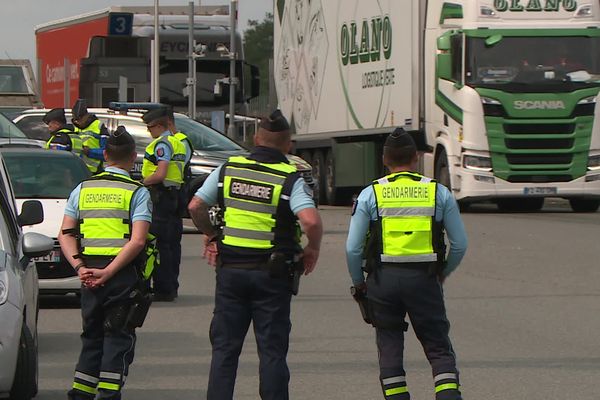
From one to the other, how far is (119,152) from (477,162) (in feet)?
60.8

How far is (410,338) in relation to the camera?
12875mm

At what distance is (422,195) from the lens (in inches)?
338

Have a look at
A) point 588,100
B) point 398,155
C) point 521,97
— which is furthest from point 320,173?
point 398,155

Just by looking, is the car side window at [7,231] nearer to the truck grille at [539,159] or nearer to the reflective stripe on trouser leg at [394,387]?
the reflective stripe on trouser leg at [394,387]

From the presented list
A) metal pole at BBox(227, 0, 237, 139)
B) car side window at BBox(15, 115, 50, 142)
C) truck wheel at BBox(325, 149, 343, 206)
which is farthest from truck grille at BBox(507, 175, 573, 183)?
metal pole at BBox(227, 0, 237, 139)

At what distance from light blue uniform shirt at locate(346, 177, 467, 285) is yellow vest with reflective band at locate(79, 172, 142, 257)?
4.22ft

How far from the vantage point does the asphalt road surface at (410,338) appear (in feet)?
33.6

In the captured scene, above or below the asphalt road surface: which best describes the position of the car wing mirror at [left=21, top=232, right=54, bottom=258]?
above

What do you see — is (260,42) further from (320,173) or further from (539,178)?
(539,178)

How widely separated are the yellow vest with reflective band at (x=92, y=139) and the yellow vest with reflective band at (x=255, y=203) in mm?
9923

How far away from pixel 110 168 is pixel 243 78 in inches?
1323

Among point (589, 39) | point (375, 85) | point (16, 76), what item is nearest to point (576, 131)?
point (589, 39)

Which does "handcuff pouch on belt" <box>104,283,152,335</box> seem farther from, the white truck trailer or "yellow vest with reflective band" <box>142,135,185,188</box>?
the white truck trailer

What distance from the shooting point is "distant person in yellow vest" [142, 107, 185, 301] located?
48.3 feet
